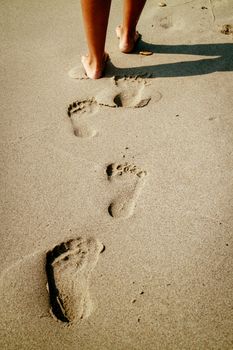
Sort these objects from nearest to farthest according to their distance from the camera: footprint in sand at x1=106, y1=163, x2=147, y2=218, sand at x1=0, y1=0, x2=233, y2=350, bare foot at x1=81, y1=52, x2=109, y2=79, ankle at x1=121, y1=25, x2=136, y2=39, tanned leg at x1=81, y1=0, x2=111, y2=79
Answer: sand at x1=0, y1=0, x2=233, y2=350
footprint in sand at x1=106, y1=163, x2=147, y2=218
tanned leg at x1=81, y1=0, x2=111, y2=79
bare foot at x1=81, y1=52, x2=109, y2=79
ankle at x1=121, y1=25, x2=136, y2=39

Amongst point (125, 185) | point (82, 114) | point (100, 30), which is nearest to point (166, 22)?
point (100, 30)

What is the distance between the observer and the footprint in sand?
4.31 ft

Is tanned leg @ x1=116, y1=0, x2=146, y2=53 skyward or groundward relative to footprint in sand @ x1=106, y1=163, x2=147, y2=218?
skyward

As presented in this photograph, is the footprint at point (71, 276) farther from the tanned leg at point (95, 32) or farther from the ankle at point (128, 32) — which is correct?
the ankle at point (128, 32)

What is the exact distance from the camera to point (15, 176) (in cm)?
143

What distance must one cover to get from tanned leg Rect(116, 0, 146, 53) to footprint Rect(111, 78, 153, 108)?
1.09 feet

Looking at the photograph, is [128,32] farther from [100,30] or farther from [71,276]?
[71,276]

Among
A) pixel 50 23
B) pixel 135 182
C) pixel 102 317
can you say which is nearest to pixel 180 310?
pixel 102 317

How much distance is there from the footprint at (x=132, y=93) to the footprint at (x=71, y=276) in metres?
Result: 0.87

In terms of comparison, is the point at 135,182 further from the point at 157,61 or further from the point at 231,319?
the point at 157,61

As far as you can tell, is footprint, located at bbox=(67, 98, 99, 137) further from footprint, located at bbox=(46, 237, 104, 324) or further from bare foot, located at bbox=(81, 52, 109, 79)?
footprint, located at bbox=(46, 237, 104, 324)

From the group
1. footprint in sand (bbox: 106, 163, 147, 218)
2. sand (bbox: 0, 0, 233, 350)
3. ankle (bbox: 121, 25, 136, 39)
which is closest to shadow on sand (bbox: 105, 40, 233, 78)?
sand (bbox: 0, 0, 233, 350)

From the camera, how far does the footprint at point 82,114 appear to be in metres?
1.61

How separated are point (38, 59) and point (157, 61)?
80 cm
